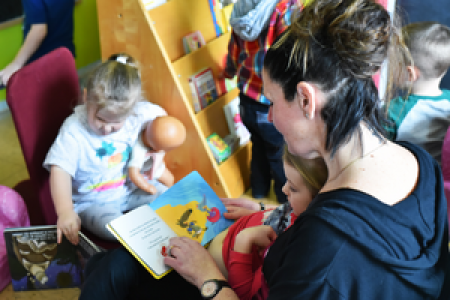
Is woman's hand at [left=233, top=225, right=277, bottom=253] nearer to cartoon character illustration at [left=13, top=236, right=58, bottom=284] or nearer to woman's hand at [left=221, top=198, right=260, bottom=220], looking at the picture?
woman's hand at [left=221, top=198, right=260, bottom=220]

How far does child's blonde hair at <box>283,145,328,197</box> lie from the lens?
94cm

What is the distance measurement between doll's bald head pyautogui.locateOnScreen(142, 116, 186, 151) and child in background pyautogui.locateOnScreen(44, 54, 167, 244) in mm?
69

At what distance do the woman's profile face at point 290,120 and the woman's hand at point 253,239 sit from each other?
29cm

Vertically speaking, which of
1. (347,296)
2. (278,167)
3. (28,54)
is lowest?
(278,167)

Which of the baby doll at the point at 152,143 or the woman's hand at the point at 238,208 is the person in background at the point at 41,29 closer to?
the baby doll at the point at 152,143

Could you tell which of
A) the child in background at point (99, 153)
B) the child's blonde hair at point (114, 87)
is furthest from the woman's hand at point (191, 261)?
the child's blonde hair at point (114, 87)

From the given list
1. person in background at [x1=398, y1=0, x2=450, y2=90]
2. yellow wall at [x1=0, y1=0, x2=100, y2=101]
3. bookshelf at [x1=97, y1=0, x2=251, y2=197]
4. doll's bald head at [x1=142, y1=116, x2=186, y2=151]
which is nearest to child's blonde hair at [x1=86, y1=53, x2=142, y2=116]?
doll's bald head at [x1=142, y1=116, x2=186, y2=151]

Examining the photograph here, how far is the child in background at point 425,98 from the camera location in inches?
62.9

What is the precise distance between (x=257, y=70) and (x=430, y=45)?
76cm

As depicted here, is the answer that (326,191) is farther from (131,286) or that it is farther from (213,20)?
(213,20)

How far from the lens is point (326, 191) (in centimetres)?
81

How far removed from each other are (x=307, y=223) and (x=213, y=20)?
1.68m

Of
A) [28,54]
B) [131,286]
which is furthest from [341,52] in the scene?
[28,54]

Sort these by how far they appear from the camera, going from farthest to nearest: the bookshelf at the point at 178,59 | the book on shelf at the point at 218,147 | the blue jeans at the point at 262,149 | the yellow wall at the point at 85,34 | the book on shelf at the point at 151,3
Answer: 1. the yellow wall at the point at 85,34
2. the book on shelf at the point at 218,147
3. the blue jeans at the point at 262,149
4. the book on shelf at the point at 151,3
5. the bookshelf at the point at 178,59
